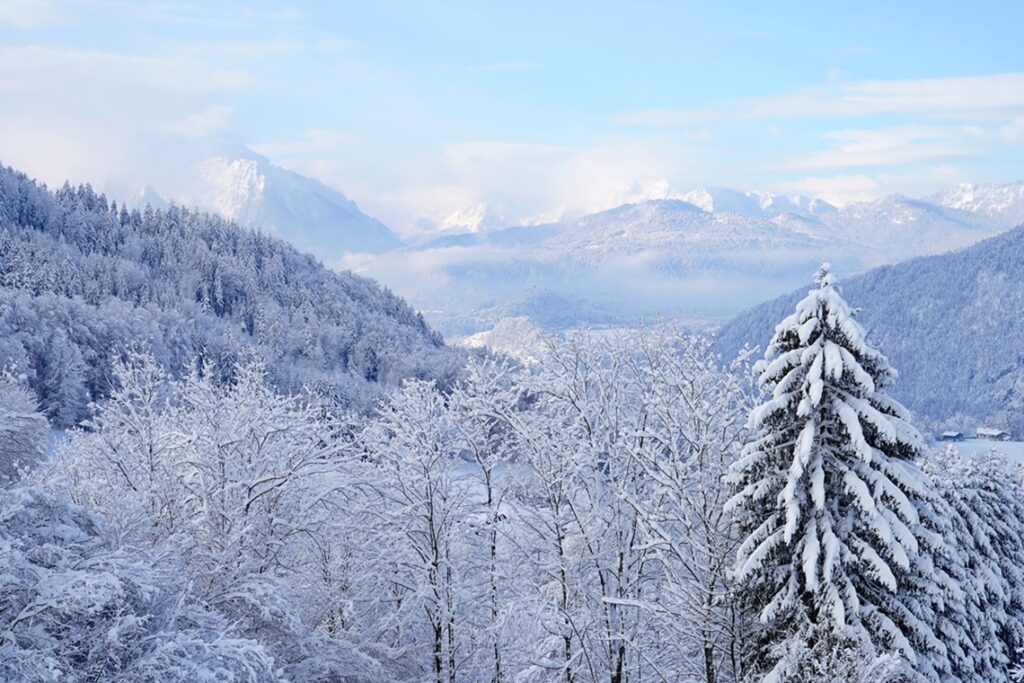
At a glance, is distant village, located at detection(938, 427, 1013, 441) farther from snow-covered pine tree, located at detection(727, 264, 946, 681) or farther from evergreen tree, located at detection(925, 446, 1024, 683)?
snow-covered pine tree, located at detection(727, 264, 946, 681)

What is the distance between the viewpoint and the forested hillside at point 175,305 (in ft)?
236

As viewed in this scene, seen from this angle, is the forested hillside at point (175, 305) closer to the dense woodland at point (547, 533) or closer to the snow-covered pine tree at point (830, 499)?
the dense woodland at point (547, 533)

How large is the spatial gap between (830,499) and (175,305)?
98.3m

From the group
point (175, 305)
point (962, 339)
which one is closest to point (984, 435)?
point (962, 339)

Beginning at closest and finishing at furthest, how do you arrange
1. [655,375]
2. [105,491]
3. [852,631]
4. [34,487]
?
1. [34,487]
2. [852,631]
3. [655,375]
4. [105,491]

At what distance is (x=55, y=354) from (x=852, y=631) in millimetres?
66933

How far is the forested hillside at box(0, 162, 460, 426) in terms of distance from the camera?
72000mm

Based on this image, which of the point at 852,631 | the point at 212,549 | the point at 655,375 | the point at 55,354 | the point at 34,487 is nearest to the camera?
the point at 34,487

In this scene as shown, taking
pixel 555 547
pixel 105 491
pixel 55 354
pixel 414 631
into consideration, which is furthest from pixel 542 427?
pixel 55 354

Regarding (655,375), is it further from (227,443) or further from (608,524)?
(227,443)

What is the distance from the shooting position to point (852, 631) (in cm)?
1327

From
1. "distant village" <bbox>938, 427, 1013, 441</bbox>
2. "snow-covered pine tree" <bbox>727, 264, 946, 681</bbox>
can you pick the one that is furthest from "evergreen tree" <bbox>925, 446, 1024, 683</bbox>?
"distant village" <bbox>938, 427, 1013, 441</bbox>

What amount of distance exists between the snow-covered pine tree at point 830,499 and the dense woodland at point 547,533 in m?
0.05

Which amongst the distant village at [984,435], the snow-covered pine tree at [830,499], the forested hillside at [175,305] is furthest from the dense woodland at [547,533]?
the distant village at [984,435]
